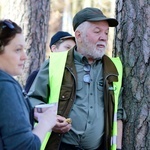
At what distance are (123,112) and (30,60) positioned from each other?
3111 millimetres

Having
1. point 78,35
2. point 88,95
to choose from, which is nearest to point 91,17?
point 78,35

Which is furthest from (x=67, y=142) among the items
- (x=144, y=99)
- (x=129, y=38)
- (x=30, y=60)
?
(x=30, y=60)

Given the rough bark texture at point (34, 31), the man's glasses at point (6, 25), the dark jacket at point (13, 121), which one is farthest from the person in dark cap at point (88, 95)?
the rough bark texture at point (34, 31)

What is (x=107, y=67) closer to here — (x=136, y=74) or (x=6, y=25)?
(x=136, y=74)

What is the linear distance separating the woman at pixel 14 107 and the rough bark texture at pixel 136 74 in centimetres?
109

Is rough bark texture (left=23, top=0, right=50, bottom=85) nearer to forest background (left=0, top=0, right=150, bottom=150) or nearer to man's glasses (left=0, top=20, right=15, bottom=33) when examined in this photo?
forest background (left=0, top=0, right=150, bottom=150)

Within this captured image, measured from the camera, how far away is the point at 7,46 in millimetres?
2498

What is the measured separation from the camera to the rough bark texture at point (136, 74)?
3.52 meters

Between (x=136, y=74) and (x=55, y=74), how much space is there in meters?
0.67

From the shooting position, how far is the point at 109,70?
3.50 m

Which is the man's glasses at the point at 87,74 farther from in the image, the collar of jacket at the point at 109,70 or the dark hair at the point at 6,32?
the dark hair at the point at 6,32

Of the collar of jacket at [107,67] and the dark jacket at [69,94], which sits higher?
the collar of jacket at [107,67]

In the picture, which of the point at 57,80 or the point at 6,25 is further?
the point at 57,80

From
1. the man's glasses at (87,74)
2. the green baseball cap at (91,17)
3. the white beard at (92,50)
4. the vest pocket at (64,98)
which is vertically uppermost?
the green baseball cap at (91,17)
